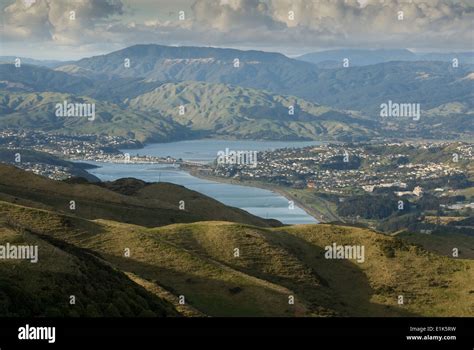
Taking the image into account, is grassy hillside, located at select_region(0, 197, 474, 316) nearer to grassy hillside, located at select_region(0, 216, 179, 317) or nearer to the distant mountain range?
the distant mountain range

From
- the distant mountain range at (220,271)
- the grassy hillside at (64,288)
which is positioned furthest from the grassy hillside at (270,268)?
the grassy hillside at (64,288)

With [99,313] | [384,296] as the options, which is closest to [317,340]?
[99,313]

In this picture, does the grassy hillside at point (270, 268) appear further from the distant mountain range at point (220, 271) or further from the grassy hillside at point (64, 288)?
the grassy hillside at point (64, 288)

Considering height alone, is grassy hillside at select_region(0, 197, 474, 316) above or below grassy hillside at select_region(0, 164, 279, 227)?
below

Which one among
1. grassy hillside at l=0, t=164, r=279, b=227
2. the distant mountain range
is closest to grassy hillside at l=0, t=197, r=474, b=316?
the distant mountain range

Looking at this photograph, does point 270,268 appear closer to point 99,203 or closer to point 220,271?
point 220,271

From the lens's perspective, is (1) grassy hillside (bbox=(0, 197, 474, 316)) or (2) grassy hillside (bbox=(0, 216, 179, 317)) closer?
(2) grassy hillside (bbox=(0, 216, 179, 317))

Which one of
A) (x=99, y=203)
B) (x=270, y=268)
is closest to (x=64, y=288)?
(x=270, y=268)

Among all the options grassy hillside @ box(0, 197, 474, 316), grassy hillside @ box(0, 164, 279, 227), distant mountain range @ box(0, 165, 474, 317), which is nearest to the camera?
distant mountain range @ box(0, 165, 474, 317)

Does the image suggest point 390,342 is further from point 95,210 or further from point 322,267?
point 95,210
